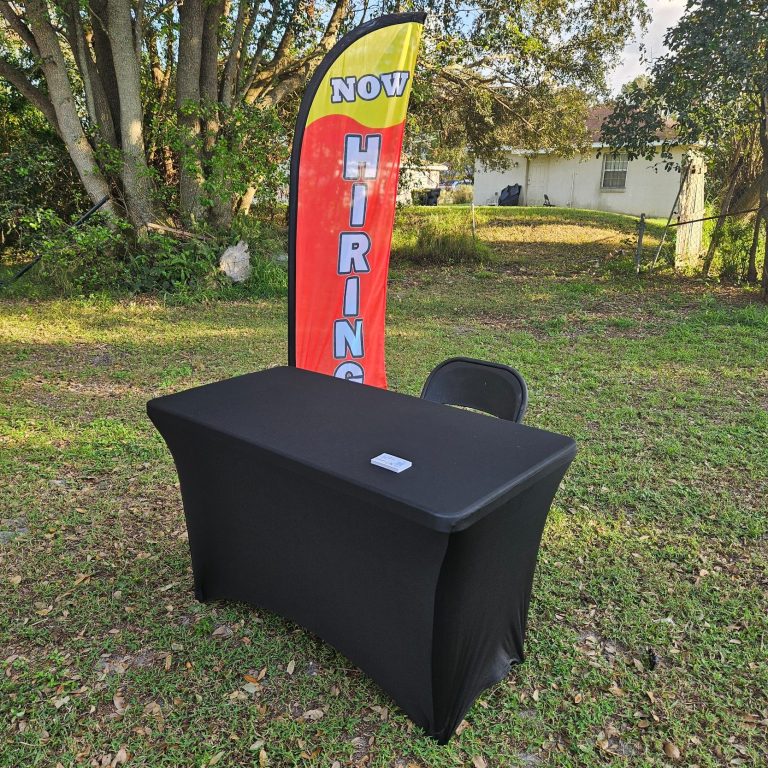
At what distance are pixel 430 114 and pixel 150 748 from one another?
1145cm

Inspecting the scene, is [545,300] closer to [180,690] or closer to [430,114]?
[430,114]

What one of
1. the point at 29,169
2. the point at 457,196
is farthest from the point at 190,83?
the point at 457,196

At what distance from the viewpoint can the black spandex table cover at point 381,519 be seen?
1.76 m

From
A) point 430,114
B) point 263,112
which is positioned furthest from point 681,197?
point 263,112

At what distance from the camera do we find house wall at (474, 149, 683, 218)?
762 inches

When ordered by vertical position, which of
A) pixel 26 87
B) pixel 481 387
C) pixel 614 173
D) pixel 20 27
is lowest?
pixel 481 387

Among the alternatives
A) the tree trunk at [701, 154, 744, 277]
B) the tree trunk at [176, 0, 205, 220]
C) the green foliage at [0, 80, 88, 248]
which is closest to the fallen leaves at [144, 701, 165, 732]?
the tree trunk at [176, 0, 205, 220]

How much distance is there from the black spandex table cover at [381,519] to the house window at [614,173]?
20557 mm

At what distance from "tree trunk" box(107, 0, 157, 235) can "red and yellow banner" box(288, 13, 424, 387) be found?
598cm

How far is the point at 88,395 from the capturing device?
512cm

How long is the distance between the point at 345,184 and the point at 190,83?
6.39 metres

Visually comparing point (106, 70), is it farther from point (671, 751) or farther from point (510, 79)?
point (671, 751)

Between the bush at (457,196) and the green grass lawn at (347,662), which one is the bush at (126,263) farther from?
the bush at (457,196)

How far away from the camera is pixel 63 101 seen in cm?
817
